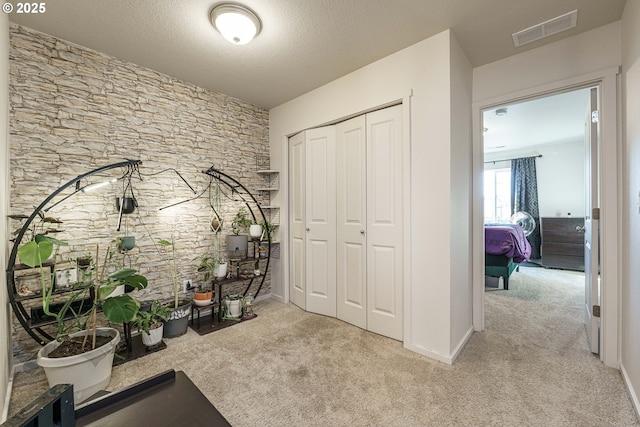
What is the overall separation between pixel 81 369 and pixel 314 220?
2.21 m

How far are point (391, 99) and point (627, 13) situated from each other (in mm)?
1533

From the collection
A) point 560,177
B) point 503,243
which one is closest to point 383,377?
point 503,243

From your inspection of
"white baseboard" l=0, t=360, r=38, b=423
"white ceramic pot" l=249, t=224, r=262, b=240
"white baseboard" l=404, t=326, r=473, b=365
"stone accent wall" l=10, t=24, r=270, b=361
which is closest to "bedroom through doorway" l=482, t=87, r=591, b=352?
"white baseboard" l=404, t=326, r=473, b=365

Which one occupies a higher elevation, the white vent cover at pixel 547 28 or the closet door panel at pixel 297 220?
the white vent cover at pixel 547 28

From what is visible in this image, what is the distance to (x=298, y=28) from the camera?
82.2 inches

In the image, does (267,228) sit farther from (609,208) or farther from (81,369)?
(609,208)

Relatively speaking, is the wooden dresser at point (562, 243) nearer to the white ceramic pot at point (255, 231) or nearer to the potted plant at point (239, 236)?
the white ceramic pot at point (255, 231)

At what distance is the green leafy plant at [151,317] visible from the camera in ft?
7.53

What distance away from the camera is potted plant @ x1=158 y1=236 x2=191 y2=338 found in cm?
254

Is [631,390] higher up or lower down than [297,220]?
lower down

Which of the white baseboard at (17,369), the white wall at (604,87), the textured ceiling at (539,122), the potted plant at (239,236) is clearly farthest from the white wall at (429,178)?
the white baseboard at (17,369)

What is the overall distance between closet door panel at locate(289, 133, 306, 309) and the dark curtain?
5422 mm

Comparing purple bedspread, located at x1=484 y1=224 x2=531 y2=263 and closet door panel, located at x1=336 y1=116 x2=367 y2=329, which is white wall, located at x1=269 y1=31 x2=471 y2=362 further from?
purple bedspread, located at x1=484 y1=224 x2=531 y2=263

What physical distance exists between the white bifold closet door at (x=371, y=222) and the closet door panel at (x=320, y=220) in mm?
94
